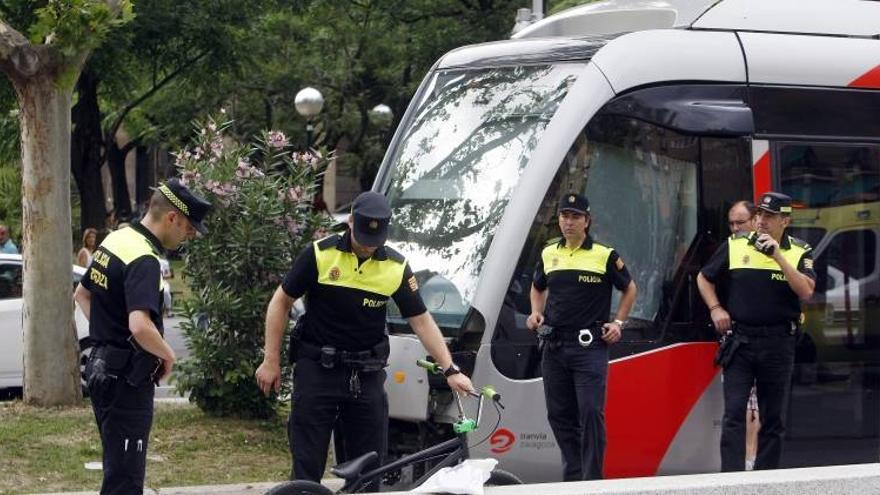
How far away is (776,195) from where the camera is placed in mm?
8141

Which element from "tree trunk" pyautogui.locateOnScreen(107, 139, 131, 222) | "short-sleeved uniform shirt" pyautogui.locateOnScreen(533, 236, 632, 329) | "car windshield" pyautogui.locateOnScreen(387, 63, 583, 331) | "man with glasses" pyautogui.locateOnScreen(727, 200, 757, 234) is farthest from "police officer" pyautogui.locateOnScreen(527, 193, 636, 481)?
"tree trunk" pyautogui.locateOnScreen(107, 139, 131, 222)

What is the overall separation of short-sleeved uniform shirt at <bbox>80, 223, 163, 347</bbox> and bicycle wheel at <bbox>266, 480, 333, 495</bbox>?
0.99 meters

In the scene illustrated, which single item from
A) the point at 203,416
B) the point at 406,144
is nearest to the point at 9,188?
the point at 203,416

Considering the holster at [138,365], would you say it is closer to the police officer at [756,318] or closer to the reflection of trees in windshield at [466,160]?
the reflection of trees in windshield at [466,160]

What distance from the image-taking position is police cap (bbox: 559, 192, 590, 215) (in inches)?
311

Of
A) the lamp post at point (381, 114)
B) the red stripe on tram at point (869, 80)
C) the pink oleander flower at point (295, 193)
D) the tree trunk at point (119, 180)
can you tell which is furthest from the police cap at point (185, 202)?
the tree trunk at point (119, 180)

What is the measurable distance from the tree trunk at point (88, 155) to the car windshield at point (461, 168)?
15382 mm

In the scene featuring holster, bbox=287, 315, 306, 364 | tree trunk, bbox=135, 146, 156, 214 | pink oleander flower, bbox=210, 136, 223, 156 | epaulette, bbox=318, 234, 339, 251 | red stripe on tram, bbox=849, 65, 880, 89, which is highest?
tree trunk, bbox=135, 146, 156, 214

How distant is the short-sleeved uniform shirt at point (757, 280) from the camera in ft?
27.1

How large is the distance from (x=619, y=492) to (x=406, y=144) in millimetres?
4548

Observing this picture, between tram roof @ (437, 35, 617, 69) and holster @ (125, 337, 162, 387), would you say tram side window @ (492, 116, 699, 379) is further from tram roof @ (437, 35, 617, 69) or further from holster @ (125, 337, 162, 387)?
holster @ (125, 337, 162, 387)

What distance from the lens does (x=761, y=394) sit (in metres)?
8.42

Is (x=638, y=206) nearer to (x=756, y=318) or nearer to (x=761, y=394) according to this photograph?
(x=756, y=318)

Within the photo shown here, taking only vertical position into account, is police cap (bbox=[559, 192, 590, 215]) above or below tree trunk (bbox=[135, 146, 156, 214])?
below
